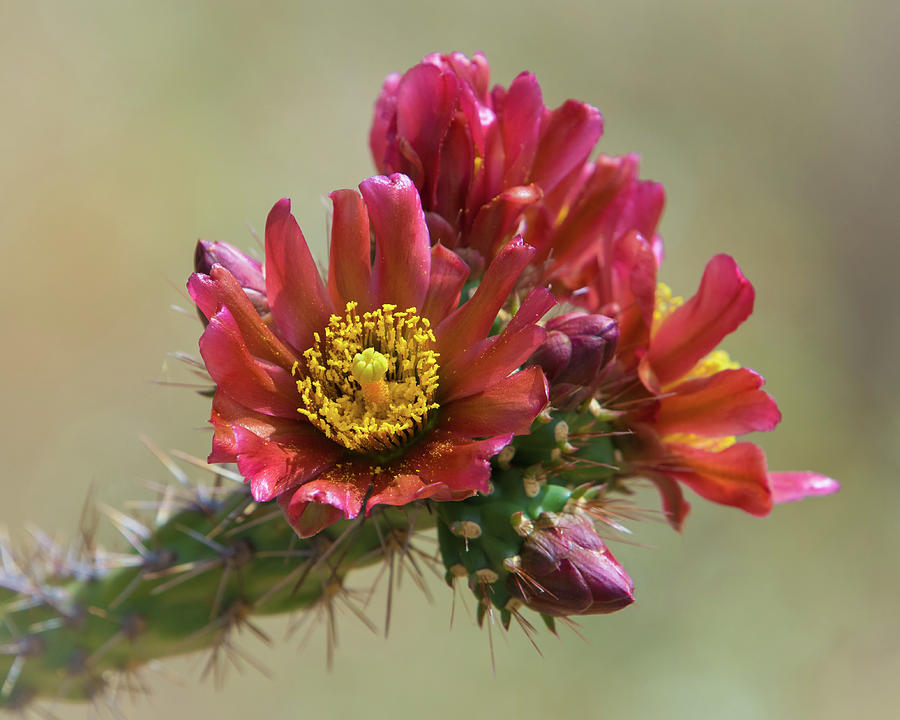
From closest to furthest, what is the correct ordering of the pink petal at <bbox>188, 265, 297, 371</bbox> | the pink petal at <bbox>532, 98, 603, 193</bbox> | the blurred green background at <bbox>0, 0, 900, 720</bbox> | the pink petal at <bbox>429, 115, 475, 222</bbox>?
the pink petal at <bbox>188, 265, 297, 371</bbox> → the pink petal at <bbox>429, 115, 475, 222</bbox> → the pink petal at <bbox>532, 98, 603, 193</bbox> → the blurred green background at <bbox>0, 0, 900, 720</bbox>

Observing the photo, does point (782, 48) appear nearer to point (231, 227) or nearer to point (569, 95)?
A: point (569, 95)

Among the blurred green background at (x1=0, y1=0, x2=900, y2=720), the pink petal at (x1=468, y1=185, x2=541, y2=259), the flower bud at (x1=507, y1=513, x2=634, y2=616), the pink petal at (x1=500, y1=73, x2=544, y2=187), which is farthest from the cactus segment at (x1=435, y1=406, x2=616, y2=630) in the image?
the blurred green background at (x1=0, y1=0, x2=900, y2=720)

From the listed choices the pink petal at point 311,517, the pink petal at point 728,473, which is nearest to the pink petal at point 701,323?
the pink petal at point 728,473

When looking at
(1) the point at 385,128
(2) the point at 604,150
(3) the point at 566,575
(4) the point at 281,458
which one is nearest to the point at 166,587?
(4) the point at 281,458

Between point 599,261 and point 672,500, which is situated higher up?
point 599,261

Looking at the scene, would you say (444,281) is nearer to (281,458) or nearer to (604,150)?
(281,458)

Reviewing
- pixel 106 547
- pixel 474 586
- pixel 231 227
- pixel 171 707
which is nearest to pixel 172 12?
pixel 231 227

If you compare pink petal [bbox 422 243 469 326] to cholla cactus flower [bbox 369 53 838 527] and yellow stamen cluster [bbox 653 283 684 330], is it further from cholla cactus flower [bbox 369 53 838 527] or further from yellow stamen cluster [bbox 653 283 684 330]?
yellow stamen cluster [bbox 653 283 684 330]

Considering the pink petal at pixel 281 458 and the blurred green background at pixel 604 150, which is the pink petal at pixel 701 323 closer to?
the pink petal at pixel 281 458
